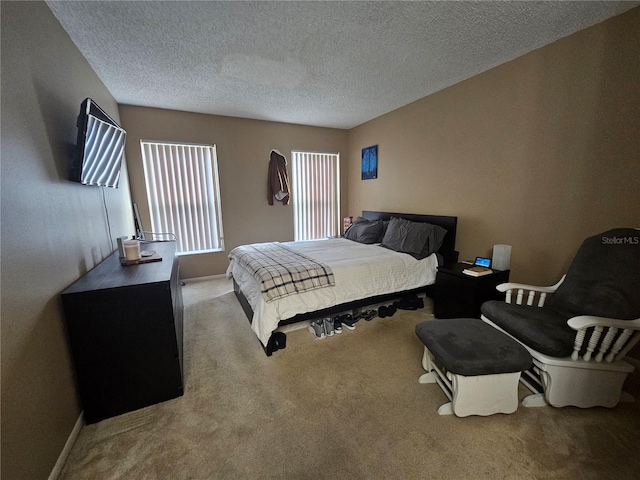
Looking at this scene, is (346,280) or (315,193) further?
(315,193)

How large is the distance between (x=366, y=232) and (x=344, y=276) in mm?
1403

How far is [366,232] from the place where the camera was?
3.74 meters

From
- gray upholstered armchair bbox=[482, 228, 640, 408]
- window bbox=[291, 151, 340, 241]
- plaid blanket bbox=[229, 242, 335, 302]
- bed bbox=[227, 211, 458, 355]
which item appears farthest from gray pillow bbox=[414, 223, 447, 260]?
window bbox=[291, 151, 340, 241]

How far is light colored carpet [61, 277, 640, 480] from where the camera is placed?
→ 1262mm

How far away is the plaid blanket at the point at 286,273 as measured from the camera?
2191 millimetres

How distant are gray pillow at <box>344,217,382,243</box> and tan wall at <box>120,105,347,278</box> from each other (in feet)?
4.54

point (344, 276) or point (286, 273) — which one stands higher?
point (286, 273)

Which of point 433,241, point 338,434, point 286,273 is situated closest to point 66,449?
point 338,434

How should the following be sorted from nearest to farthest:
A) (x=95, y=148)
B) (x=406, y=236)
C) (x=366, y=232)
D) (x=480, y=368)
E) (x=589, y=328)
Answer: (x=480, y=368) < (x=589, y=328) < (x=95, y=148) < (x=406, y=236) < (x=366, y=232)

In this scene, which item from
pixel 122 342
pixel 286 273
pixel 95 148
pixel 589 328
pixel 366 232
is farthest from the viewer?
pixel 366 232

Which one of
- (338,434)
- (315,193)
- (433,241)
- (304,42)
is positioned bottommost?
(338,434)

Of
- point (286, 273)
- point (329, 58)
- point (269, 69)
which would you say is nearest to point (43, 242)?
point (286, 273)

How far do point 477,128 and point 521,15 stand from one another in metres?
1.07

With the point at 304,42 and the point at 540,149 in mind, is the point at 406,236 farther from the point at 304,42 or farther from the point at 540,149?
the point at 304,42
